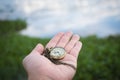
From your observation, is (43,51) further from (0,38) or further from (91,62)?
(0,38)

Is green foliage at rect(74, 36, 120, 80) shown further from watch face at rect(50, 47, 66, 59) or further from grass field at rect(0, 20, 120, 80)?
watch face at rect(50, 47, 66, 59)

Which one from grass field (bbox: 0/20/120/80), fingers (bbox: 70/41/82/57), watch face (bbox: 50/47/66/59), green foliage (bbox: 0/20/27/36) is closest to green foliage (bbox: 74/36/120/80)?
grass field (bbox: 0/20/120/80)

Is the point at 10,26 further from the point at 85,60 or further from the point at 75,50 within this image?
the point at 75,50

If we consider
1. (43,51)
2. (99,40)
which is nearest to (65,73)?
(43,51)

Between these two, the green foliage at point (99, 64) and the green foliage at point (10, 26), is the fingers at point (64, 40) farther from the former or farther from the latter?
the green foliage at point (10, 26)

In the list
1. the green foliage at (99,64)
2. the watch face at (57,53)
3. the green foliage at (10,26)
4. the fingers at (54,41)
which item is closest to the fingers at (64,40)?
the fingers at (54,41)
